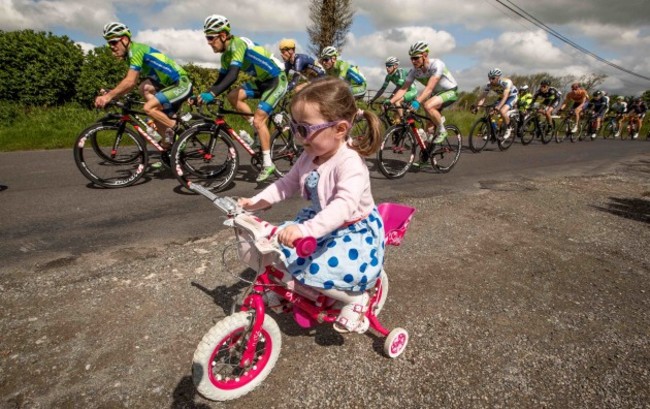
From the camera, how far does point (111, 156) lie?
5711 millimetres

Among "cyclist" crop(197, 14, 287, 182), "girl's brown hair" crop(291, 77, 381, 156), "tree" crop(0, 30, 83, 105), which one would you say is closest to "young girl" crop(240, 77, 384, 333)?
"girl's brown hair" crop(291, 77, 381, 156)

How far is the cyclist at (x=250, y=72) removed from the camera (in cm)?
527

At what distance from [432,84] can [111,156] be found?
20.0 ft

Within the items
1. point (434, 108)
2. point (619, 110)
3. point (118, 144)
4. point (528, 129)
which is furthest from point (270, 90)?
point (619, 110)

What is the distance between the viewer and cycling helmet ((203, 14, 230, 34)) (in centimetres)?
527

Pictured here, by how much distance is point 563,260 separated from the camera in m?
3.64

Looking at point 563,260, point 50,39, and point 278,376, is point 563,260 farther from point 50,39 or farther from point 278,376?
point 50,39

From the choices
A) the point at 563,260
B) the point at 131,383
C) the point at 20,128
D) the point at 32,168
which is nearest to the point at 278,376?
the point at 131,383

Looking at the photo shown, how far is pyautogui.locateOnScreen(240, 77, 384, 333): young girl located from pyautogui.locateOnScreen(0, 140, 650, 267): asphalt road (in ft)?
7.36

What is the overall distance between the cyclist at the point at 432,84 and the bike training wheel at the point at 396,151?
0.60 meters

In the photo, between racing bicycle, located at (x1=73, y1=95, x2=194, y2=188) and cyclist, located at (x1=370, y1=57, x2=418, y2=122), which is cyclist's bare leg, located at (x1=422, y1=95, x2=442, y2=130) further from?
racing bicycle, located at (x1=73, y1=95, x2=194, y2=188)

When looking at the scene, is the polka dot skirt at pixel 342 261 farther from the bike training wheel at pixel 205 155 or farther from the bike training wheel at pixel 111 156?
the bike training wheel at pixel 111 156

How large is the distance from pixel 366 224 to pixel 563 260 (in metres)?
2.87

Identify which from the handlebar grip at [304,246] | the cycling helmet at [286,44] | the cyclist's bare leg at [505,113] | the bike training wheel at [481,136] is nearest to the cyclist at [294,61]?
the cycling helmet at [286,44]
